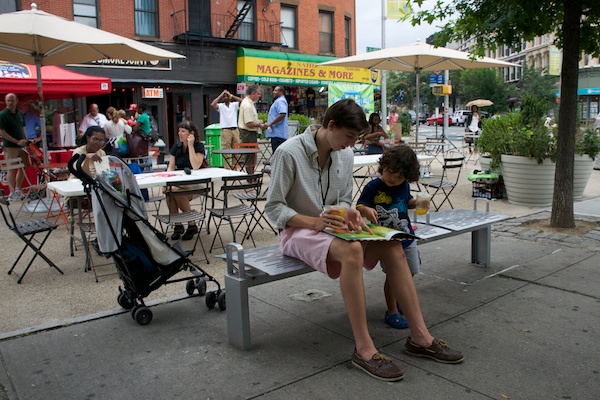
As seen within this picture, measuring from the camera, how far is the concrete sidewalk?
322cm

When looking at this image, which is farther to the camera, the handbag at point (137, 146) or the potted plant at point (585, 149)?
the handbag at point (137, 146)

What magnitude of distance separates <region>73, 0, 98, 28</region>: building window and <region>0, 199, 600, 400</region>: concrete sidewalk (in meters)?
17.7

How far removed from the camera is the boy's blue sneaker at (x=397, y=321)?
4094 mm

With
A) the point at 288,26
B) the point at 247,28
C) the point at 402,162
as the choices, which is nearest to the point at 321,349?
the point at 402,162

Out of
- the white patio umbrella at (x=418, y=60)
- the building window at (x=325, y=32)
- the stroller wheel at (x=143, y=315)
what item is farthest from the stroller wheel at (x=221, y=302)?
the building window at (x=325, y=32)

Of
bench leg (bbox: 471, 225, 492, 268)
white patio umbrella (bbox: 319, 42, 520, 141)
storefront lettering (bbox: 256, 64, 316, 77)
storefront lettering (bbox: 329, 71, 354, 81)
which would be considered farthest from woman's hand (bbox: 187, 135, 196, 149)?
storefront lettering (bbox: 329, 71, 354, 81)

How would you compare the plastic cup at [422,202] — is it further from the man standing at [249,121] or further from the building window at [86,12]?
the building window at [86,12]

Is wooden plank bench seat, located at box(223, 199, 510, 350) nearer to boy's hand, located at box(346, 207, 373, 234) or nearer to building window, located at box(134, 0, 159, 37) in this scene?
boy's hand, located at box(346, 207, 373, 234)

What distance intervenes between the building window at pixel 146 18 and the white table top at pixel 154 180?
15405mm

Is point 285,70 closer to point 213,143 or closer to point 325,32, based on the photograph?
point 325,32

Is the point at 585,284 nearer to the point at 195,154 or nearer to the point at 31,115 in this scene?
the point at 195,154

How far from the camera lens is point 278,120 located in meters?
11.4

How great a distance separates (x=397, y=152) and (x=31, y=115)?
1115 cm

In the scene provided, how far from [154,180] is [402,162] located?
3.43 m
